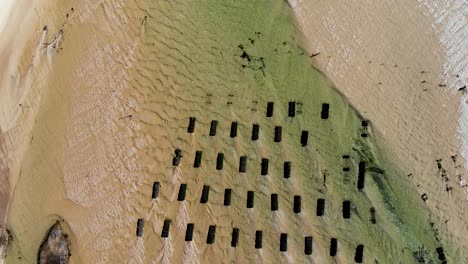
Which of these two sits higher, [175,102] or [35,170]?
[175,102]

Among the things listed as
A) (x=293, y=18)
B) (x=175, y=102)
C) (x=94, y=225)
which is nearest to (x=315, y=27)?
(x=293, y=18)

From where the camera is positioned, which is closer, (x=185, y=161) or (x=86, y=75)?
(x=185, y=161)

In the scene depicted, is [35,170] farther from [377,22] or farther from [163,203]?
[377,22]

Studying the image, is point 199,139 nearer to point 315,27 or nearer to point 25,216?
point 315,27

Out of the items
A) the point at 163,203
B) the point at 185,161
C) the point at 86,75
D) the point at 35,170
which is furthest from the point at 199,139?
the point at 35,170

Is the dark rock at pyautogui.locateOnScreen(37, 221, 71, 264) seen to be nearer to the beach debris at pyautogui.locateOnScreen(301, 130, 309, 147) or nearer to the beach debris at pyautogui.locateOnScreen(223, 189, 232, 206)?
the beach debris at pyautogui.locateOnScreen(223, 189, 232, 206)

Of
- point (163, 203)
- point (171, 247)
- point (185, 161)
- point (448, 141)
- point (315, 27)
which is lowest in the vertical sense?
point (171, 247)
